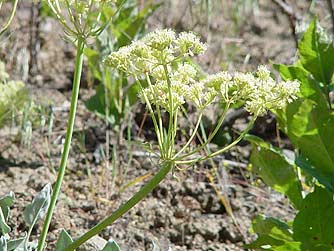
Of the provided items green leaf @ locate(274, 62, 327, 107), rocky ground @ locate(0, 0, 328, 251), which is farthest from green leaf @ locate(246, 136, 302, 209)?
rocky ground @ locate(0, 0, 328, 251)

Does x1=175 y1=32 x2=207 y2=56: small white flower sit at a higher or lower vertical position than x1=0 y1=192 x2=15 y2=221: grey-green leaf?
higher

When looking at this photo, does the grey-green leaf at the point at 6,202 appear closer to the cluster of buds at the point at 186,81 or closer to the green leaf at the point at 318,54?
the cluster of buds at the point at 186,81

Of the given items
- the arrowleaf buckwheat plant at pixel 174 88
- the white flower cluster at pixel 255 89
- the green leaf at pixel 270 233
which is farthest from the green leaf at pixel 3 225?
the green leaf at pixel 270 233

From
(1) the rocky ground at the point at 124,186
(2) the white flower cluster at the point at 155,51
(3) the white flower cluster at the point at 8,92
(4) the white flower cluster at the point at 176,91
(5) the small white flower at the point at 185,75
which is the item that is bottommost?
(1) the rocky ground at the point at 124,186

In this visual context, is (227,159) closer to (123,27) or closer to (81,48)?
(123,27)

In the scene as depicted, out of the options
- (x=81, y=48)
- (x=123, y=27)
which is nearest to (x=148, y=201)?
(x=123, y=27)

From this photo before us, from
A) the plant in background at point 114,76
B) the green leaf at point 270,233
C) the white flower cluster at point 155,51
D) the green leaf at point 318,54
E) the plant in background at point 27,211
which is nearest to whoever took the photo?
the white flower cluster at point 155,51

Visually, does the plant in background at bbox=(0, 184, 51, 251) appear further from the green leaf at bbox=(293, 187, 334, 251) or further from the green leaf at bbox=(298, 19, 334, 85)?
the green leaf at bbox=(298, 19, 334, 85)
